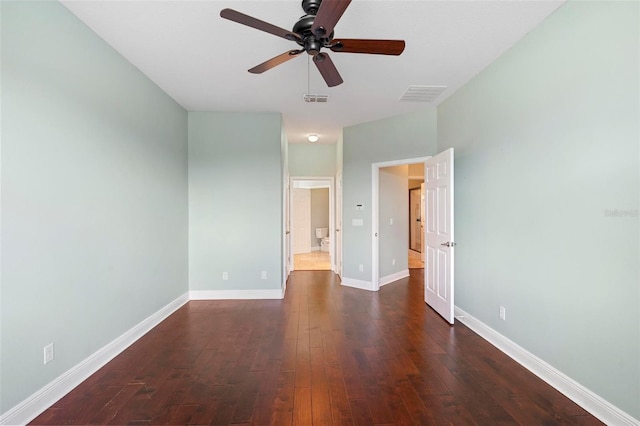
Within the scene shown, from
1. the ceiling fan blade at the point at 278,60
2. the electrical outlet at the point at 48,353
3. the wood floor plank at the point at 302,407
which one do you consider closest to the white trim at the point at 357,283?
the wood floor plank at the point at 302,407

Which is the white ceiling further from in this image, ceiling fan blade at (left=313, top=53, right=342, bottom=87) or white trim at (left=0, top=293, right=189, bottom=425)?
white trim at (left=0, top=293, right=189, bottom=425)

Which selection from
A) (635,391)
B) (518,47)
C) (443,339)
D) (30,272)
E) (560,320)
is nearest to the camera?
(635,391)

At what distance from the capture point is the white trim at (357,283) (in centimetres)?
484

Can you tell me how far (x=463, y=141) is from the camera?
3475mm

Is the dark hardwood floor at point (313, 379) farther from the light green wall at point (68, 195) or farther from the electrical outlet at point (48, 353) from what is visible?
the light green wall at point (68, 195)

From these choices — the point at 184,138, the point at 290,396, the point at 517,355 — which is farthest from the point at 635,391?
the point at 184,138

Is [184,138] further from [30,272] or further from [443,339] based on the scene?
[443,339]

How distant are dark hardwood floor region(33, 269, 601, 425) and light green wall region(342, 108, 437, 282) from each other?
1.60 m

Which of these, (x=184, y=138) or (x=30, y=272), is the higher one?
(x=184, y=138)

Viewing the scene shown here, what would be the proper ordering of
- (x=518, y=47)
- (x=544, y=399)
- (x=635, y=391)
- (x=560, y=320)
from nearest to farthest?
(x=635, y=391)
(x=544, y=399)
(x=560, y=320)
(x=518, y=47)

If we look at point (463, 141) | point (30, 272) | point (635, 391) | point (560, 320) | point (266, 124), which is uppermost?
point (266, 124)

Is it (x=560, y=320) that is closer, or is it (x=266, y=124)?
(x=560, y=320)

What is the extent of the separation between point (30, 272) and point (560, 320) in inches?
146

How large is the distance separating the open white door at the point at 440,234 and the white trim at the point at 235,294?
7.25 ft
